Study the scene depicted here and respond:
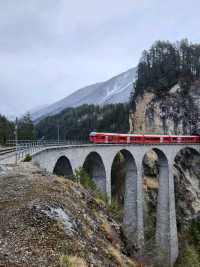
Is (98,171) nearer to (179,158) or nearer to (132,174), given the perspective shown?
(132,174)

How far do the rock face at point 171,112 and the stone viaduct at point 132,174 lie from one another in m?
10.6

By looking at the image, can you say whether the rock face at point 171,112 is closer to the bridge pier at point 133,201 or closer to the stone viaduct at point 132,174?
the stone viaduct at point 132,174

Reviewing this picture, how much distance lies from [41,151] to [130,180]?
1852 centimetres

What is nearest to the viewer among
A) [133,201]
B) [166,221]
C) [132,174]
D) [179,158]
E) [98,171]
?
[98,171]

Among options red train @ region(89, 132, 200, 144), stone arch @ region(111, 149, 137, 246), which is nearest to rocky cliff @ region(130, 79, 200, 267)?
stone arch @ region(111, 149, 137, 246)

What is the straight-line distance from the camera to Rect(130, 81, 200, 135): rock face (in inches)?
2418

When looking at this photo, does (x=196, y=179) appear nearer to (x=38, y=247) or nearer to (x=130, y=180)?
(x=130, y=180)

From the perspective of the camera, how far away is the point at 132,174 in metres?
40.0

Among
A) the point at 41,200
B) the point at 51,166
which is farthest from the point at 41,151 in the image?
the point at 41,200

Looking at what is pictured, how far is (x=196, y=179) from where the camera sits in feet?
181

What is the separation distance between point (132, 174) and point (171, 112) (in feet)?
83.1

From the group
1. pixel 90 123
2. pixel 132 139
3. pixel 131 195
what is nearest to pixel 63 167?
Result: pixel 131 195

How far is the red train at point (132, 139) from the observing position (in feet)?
123

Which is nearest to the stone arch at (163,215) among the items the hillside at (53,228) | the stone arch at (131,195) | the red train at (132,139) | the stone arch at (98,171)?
the red train at (132,139)
